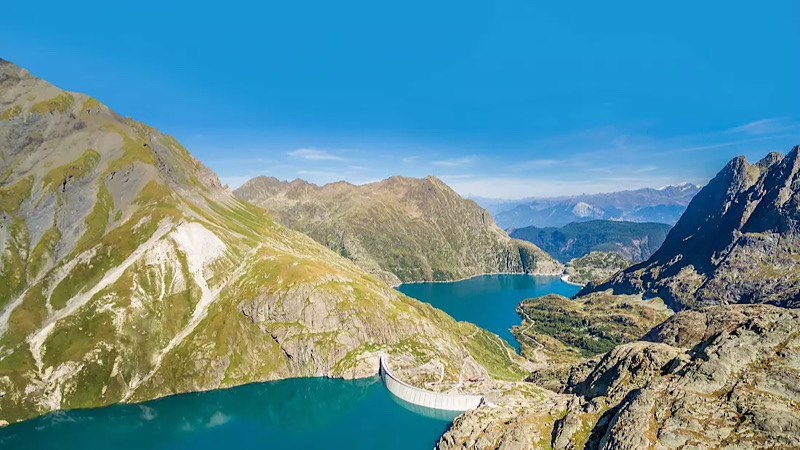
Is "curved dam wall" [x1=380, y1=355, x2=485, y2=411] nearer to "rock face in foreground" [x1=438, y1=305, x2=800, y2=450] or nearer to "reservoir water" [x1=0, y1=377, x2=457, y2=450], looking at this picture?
"reservoir water" [x1=0, y1=377, x2=457, y2=450]

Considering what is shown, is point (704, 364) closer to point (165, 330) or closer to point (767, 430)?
point (767, 430)

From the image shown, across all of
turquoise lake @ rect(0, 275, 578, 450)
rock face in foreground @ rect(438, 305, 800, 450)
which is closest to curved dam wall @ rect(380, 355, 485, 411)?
turquoise lake @ rect(0, 275, 578, 450)

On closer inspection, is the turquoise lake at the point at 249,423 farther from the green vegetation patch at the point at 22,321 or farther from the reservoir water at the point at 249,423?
the green vegetation patch at the point at 22,321

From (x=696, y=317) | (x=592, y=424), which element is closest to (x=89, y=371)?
(x=592, y=424)

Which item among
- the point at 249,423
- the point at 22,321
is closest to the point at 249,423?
the point at 249,423

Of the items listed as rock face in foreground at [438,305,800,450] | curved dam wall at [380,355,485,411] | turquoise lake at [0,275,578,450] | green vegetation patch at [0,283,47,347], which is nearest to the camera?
rock face in foreground at [438,305,800,450]

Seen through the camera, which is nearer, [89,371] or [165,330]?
[89,371]

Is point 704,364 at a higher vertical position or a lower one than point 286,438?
higher
